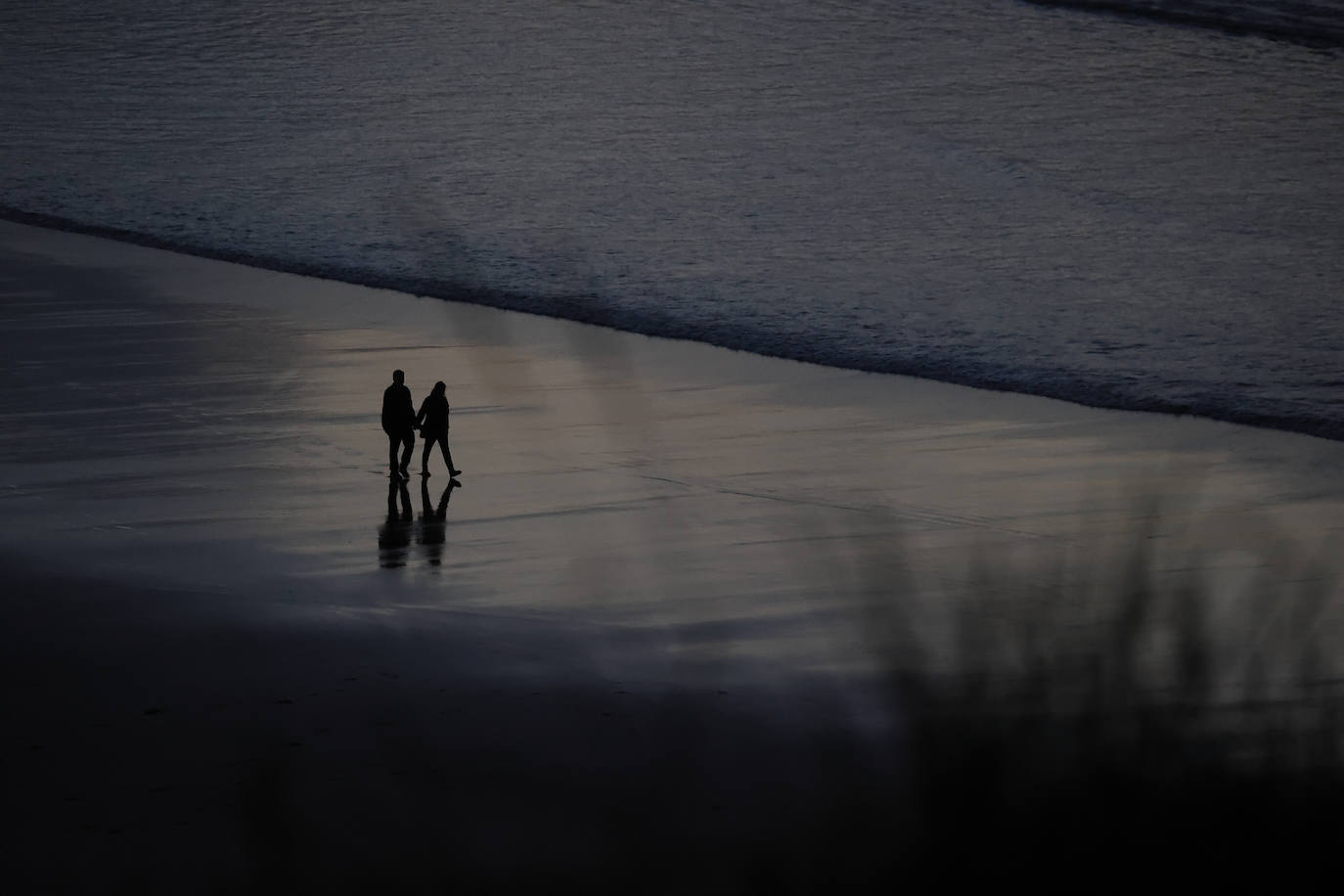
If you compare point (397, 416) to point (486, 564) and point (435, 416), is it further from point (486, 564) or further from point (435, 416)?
point (486, 564)

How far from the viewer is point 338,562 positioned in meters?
9.58

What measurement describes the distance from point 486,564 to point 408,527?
0.96 m

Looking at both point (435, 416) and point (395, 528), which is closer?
point (395, 528)

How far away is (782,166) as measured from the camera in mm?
25938

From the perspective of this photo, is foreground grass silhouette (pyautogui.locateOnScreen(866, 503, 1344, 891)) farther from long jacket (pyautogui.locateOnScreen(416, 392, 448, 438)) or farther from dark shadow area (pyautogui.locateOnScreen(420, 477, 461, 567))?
long jacket (pyautogui.locateOnScreen(416, 392, 448, 438))

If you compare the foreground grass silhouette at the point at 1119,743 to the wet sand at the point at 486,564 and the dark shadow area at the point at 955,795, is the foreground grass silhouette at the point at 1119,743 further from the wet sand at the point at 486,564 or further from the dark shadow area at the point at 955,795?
the wet sand at the point at 486,564

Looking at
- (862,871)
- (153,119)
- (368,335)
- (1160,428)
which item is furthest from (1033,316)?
(153,119)

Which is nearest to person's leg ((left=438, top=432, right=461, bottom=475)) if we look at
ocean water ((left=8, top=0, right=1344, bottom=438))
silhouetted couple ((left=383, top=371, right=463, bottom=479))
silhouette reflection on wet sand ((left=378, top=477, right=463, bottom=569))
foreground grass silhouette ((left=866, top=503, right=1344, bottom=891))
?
silhouetted couple ((left=383, top=371, right=463, bottom=479))

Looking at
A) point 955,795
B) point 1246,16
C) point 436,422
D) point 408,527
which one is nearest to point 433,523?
point 408,527

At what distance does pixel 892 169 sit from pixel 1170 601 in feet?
77.7

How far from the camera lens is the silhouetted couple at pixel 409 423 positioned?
1120 centimetres

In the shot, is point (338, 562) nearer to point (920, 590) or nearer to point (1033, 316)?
point (920, 590)

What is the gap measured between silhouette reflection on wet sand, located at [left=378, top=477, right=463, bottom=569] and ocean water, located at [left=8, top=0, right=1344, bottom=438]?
1.99m

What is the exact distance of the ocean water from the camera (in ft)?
57.6
